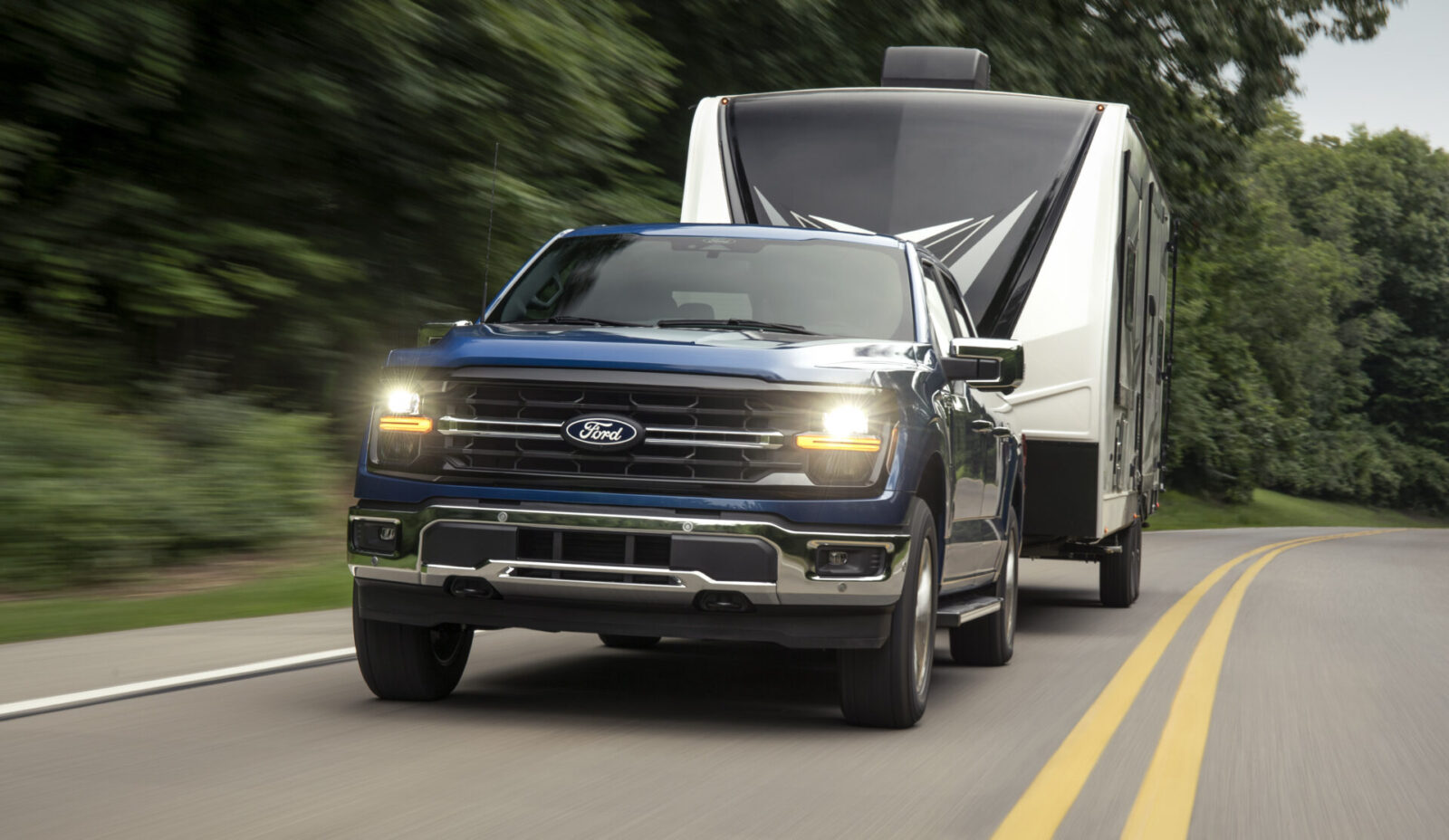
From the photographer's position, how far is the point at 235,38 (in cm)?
1356

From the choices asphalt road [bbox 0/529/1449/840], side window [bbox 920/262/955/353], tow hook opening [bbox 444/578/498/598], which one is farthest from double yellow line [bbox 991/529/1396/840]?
tow hook opening [bbox 444/578/498/598]

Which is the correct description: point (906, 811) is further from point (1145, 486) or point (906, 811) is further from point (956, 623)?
point (1145, 486)

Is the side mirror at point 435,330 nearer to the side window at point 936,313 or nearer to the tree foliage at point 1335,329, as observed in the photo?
the side window at point 936,313

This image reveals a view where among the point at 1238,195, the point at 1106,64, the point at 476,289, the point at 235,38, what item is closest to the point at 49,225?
the point at 235,38

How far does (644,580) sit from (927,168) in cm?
548

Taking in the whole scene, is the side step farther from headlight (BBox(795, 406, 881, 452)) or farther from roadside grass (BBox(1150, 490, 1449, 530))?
roadside grass (BBox(1150, 490, 1449, 530))

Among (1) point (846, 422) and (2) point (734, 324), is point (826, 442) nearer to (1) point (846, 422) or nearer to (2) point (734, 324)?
(1) point (846, 422)

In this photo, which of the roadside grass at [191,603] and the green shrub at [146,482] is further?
the green shrub at [146,482]

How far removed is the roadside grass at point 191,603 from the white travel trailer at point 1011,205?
3.48 m

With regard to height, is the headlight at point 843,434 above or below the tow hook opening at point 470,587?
above

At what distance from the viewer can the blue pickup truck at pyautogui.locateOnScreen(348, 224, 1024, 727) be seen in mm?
6520

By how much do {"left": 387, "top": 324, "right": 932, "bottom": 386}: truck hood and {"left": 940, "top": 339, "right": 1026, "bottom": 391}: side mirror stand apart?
57cm

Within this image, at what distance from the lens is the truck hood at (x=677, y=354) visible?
22.0ft

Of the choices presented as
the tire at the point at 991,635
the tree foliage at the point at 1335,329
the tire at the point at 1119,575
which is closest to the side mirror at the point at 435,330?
the tire at the point at 991,635
